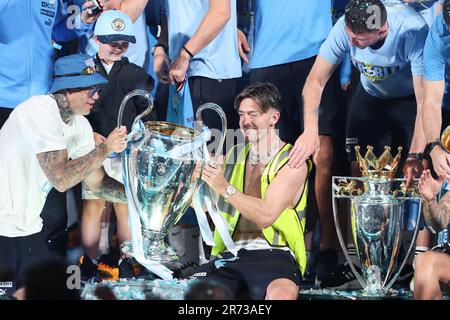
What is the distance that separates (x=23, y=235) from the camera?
329 cm

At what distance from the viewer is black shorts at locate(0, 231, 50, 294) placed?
3.29 meters

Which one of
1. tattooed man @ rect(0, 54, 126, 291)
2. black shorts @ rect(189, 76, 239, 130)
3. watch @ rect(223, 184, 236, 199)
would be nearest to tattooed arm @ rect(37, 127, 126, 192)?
tattooed man @ rect(0, 54, 126, 291)

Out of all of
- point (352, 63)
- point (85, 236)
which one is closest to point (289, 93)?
point (352, 63)

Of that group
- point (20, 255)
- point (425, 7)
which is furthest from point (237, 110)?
point (20, 255)

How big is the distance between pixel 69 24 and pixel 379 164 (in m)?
1.58

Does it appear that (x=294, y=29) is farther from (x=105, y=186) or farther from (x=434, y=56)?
(x=105, y=186)

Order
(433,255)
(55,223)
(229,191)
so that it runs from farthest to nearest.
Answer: (55,223) < (229,191) < (433,255)

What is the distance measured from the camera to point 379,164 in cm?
331

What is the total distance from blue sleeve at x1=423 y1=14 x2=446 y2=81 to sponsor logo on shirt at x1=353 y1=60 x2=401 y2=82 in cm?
13

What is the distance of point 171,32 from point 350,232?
125 centimetres

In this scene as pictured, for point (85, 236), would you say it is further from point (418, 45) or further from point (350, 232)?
point (418, 45)

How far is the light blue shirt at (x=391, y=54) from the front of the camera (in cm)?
326

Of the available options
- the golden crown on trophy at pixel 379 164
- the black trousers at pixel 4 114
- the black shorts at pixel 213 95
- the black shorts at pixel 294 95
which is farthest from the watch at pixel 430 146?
the black trousers at pixel 4 114

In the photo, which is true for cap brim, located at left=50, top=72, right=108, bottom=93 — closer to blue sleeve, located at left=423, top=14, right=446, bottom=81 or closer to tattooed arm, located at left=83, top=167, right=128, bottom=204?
tattooed arm, located at left=83, top=167, right=128, bottom=204
